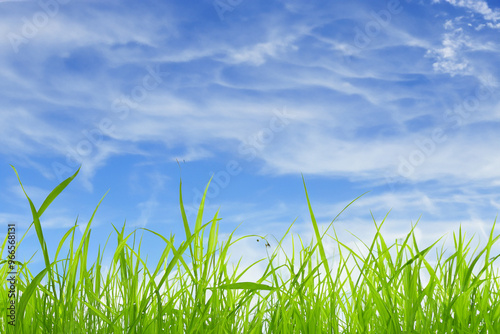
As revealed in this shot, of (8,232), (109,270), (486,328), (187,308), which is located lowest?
(486,328)

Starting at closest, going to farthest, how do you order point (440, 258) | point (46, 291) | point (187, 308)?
point (46, 291)
point (187, 308)
point (440, 258)

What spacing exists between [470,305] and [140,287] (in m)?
1.78

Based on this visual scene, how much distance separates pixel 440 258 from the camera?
2.86 m

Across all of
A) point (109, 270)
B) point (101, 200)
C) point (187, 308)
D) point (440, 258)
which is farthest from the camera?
point (440, 258)

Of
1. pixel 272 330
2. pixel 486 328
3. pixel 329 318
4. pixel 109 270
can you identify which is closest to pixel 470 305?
pixel 486 328

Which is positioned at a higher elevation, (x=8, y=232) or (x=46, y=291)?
(x=8, y=232)

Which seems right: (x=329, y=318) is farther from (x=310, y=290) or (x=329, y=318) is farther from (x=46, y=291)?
(x=46, y=291)

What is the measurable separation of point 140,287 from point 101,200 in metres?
0.67

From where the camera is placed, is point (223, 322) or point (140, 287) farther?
point (140, 287)

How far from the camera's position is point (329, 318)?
2549 millimetres

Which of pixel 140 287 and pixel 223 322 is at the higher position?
pixel 140 287

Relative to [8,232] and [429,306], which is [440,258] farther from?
[8,232]

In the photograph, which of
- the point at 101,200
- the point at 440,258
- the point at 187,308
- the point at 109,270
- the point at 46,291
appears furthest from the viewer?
the point at 440,258

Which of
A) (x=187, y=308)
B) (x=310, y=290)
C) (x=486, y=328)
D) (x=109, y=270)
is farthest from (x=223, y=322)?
(x=486, y=328)
